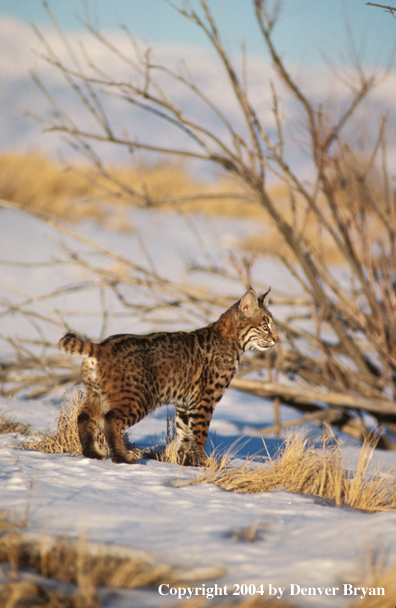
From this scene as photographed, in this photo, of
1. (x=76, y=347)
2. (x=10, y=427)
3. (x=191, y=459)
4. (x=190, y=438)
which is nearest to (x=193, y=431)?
(x=190, y=438)

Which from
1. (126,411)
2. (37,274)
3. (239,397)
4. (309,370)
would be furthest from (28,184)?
(126,411)

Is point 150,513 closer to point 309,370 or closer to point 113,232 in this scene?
point 309,370

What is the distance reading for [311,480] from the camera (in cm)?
368

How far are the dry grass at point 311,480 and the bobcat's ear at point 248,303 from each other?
1.33 m

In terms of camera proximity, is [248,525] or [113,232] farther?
[113,232]

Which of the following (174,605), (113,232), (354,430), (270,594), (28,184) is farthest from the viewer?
(28,184)

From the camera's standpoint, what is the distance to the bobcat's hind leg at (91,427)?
3863mm

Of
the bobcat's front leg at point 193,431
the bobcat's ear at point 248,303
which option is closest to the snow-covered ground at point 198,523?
the bobcat's front leg at point 193,431

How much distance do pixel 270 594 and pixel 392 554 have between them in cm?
67

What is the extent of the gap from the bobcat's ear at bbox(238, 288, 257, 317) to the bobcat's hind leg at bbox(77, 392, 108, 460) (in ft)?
4.95

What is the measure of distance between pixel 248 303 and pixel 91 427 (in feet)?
5.53

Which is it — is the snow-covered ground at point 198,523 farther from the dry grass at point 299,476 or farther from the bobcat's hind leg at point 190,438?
the bobcat's hind leg at point 190,438

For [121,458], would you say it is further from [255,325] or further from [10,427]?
[255,325]

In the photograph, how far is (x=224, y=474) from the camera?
3.64 metres
